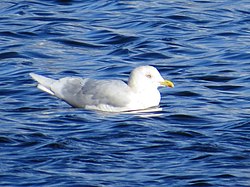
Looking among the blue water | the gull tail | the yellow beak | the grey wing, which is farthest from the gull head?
the gull tail

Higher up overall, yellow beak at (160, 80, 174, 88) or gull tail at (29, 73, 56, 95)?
gull tail at (29, 73, 56, 95)

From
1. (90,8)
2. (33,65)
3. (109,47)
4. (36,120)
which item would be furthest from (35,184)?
(90,8)

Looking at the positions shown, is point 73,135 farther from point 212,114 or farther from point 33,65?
point 33,65

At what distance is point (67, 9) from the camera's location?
20.9m

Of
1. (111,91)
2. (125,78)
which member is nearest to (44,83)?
(111,91)

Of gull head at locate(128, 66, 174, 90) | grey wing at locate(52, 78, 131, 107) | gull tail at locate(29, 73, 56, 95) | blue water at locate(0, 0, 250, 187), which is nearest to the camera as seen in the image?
blue water at locate(0, 0, 250, 187)

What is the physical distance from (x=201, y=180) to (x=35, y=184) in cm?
151

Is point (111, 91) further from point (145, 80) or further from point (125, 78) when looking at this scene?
point (125, 78)

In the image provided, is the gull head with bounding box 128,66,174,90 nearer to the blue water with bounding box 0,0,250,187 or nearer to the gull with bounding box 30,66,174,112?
the gull with bounding box 30,66,174,112

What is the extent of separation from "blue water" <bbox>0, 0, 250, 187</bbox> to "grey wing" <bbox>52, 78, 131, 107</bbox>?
0.19 m

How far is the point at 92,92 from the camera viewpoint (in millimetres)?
13953

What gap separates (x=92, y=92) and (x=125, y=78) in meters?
1.91

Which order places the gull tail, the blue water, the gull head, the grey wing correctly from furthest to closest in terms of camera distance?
the gull tail, the gull head, the grey wing, the blue water

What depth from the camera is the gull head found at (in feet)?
46.3
